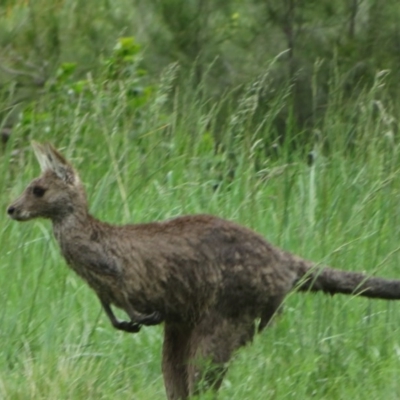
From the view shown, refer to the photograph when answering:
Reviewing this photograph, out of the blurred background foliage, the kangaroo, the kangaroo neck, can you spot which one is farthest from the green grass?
the blurred background foliage

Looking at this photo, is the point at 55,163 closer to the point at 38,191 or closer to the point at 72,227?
the point at 38,191

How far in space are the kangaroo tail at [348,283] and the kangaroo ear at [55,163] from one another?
1136 millimetres

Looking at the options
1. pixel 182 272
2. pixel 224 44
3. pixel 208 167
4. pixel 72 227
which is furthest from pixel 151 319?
pixel 224 44

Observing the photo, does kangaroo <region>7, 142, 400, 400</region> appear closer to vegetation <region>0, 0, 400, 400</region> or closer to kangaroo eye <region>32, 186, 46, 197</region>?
kangaroo eye <region>32, 186, 46, 197</region>

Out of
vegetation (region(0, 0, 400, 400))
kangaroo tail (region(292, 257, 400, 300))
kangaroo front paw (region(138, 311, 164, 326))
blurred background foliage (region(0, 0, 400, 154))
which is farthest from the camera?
blurred background foliage (region(0, 0, 400, 154))

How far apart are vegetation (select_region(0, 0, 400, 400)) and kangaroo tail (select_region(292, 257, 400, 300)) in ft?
0.58

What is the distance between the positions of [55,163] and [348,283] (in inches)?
58.7

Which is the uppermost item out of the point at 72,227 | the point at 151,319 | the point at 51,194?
the point at 51,194

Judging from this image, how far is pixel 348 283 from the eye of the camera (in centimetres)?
620

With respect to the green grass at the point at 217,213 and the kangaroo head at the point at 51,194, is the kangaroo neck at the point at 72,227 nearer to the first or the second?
the kangaroo head at the point at 51,194

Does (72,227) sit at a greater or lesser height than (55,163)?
lesser

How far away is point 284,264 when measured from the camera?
6086 mm

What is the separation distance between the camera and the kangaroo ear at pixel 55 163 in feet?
19.0

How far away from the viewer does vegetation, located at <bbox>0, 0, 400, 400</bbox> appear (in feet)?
21.0
